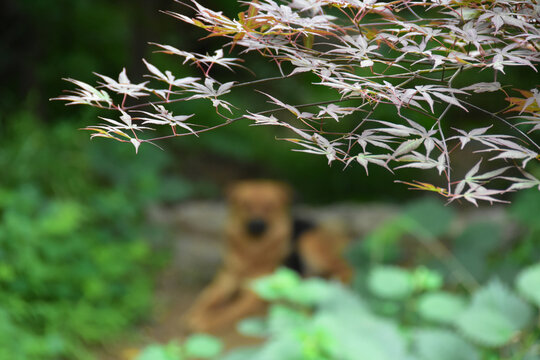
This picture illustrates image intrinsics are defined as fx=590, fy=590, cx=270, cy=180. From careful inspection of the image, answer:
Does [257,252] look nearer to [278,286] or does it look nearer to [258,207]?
[258,207]

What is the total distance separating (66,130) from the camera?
11.8 ft

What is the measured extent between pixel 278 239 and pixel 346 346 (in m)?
1.82

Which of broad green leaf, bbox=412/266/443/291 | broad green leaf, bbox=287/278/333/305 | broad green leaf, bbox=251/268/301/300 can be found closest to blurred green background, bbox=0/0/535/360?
broad green leaf, bbox=251/268/301/300

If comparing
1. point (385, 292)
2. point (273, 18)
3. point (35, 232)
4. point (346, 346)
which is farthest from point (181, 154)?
point (273, 18)

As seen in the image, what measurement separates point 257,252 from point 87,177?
1158 mm

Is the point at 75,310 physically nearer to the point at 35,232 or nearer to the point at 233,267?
A: the point at 35,232

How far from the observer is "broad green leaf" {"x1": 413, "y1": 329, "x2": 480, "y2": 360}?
1.74 meters

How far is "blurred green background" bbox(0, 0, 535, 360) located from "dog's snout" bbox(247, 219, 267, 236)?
0.65 metres

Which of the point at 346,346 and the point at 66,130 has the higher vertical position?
the point at 66,130

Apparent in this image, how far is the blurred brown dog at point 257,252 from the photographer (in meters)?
3.40

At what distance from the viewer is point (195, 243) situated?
14.3 feet

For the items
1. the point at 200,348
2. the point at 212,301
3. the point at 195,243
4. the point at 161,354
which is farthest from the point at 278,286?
the point at 195,243

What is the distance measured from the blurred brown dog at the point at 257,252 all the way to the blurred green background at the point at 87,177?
0.43m

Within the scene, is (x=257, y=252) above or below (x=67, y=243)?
below
